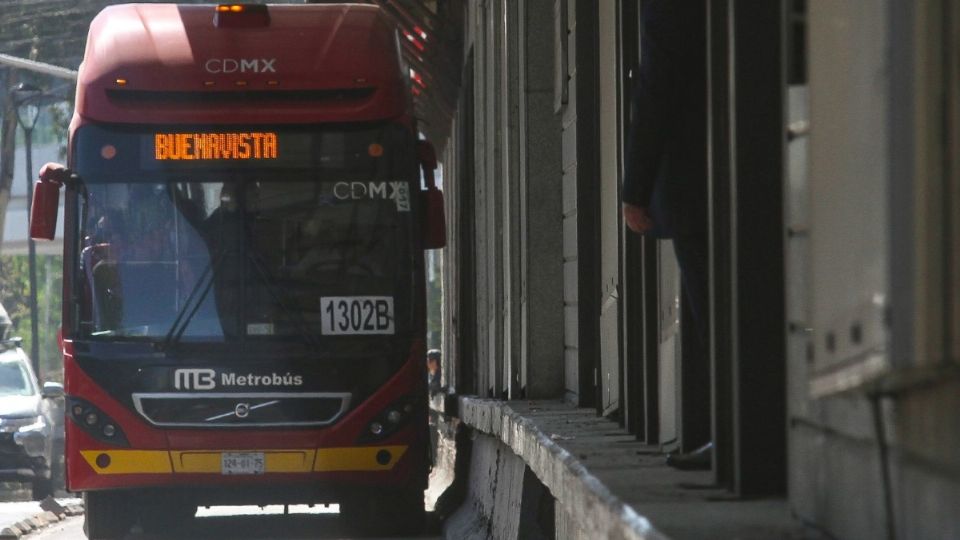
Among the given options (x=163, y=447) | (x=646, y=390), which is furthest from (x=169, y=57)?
(x=646, y=390)

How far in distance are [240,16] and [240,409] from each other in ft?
8.41

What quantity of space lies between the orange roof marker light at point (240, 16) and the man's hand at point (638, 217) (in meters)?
6.98

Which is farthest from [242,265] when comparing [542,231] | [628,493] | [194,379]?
[628,493]

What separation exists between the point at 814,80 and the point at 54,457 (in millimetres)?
22075

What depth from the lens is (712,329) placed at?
5.05 m

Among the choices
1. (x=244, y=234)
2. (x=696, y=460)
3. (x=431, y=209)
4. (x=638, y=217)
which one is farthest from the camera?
(x=431, y=209)

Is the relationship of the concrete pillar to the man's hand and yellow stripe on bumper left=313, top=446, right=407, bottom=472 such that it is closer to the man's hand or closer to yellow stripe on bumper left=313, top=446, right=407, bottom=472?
yellow stripe on bumper left=313, top=446, right=407, bottom=472

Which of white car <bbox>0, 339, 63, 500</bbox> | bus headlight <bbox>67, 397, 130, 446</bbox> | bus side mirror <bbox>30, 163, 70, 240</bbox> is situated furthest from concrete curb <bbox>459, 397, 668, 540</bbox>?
white car <bbox>0, 339, 63, 500</bbox>

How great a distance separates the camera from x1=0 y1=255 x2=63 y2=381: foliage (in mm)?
77250

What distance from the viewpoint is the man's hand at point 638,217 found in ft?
19.0

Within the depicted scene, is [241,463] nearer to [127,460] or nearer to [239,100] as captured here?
[127,460]

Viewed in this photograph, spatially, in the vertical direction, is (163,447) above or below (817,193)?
below

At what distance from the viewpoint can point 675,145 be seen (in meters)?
5.77

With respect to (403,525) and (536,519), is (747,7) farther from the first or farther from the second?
(403,525)
